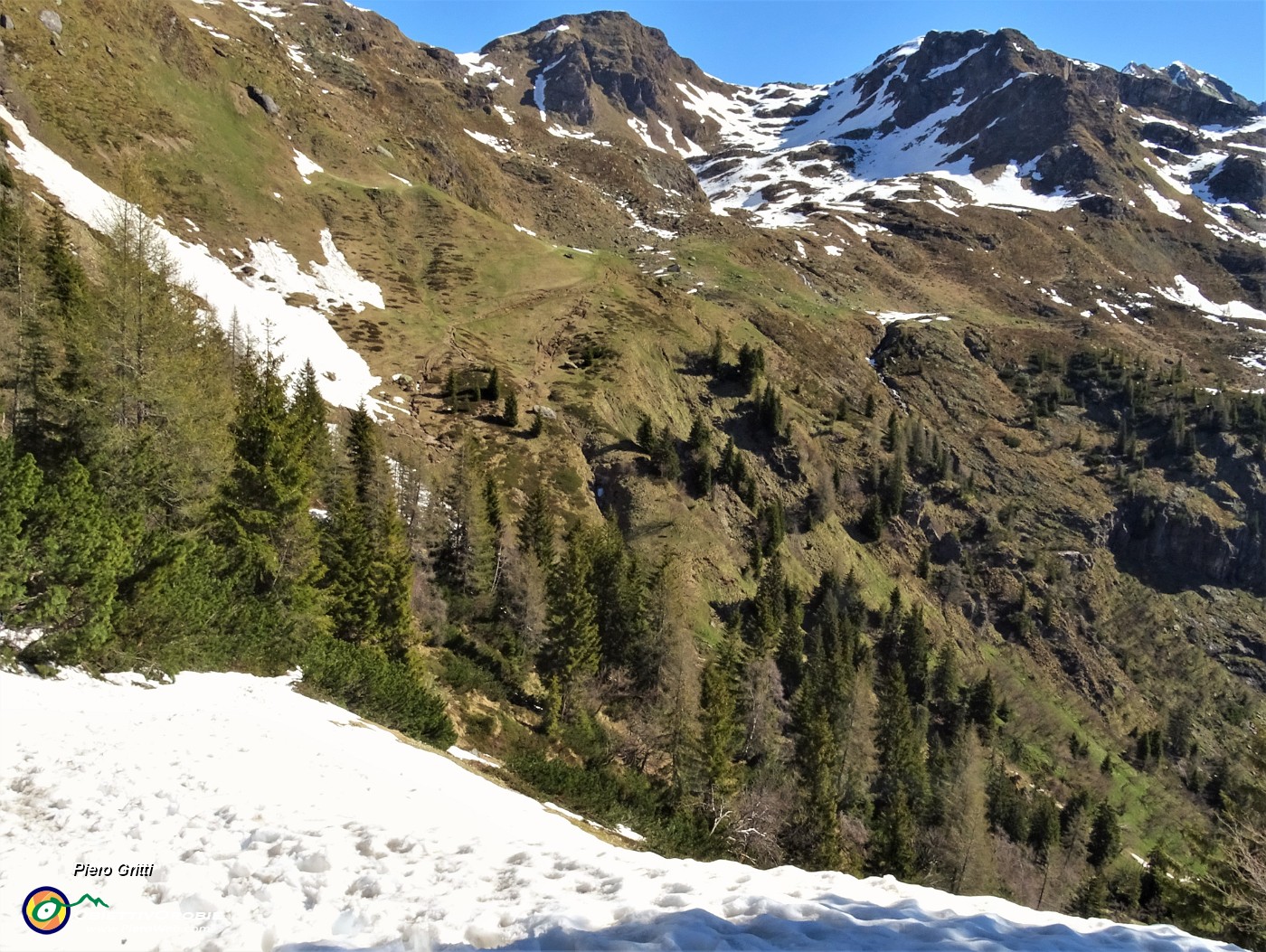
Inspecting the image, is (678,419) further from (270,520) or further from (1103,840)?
(1103,840)

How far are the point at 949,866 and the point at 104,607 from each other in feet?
213

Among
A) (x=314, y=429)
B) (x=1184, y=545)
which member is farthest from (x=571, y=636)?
(x=1184, y=545)

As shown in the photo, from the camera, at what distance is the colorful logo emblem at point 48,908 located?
6.90 meters

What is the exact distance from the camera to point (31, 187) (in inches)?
2101

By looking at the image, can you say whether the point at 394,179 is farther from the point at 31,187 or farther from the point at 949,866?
the point at 949,866

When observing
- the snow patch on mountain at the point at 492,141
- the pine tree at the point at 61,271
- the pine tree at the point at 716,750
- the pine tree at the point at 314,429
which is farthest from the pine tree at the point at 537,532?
the snow patch on mountain at the point at 492,141

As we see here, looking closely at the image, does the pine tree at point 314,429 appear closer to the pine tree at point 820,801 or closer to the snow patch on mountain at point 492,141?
the pine tree at point 820,801

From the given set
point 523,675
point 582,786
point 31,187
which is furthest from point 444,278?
point 582,786

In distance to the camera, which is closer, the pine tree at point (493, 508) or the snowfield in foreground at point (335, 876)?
the snowfield in foreground at point (335, 876)

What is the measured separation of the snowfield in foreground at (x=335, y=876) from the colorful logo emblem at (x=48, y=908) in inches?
3.5

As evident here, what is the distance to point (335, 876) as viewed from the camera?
8266 millimetres

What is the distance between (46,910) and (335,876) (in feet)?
9.34

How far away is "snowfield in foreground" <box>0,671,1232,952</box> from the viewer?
23.3 ft

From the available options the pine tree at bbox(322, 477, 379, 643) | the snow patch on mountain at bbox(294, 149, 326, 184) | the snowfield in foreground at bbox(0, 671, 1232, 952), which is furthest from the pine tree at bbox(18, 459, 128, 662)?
the snow patch on mountain at bbox(294, 149, 326, 184)
